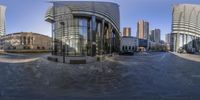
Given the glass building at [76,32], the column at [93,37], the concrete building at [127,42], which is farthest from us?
the concrete building at [127,42]

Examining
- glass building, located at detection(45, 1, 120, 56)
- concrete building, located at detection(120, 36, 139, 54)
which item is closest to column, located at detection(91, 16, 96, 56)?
glass building, located at detection(45, 1, 120, 56)

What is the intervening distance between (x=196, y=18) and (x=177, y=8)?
1300mm

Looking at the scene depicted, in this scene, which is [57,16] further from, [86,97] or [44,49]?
[86,97]

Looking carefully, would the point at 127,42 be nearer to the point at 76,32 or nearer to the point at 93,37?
the point at 93,37

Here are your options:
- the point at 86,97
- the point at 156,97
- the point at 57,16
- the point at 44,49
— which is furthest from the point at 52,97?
the point at 44,49

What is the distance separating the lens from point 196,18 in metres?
14.4

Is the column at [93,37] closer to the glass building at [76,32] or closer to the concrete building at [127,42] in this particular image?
the glass building at [76,32]

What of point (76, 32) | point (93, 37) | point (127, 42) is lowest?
Result: point (127, 42)

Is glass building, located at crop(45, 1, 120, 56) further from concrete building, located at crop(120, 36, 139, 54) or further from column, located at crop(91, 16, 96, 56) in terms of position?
concrete building, located at crop(120, 36, 139, 54)

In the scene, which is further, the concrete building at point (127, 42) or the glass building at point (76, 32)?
the concrete building at point (127, 42)

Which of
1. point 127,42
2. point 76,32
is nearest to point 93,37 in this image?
point 76,32

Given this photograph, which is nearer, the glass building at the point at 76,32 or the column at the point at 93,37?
the glass building at the point at 76,32

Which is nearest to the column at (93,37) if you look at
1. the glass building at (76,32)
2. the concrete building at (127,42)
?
the glass building at (76,32)

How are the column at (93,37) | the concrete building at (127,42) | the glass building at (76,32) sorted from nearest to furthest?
the glass building at (76,32) → the column at (93,37) → the concrete building at (127,42)
